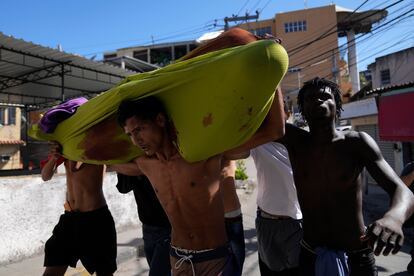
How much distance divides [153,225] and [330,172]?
143 centimetres

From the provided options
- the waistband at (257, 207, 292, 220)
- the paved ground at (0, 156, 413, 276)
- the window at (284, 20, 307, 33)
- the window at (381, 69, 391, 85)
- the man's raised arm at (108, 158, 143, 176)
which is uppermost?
the window at (284, 20, 307, 33)

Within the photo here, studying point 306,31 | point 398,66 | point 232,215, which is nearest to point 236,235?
point 232,215

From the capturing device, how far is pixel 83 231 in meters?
3.07

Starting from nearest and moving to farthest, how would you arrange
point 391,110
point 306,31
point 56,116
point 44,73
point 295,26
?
point 56,116 → point 391,110 → point 44,73 → point 306,31 → point 295,26

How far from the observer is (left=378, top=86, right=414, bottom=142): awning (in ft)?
30.1

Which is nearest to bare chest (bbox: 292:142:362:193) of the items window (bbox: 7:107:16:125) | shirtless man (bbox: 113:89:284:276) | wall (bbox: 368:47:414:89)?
shirtless man (bbox: 113:89:284:276)

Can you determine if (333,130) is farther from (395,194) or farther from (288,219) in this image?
(288,219)

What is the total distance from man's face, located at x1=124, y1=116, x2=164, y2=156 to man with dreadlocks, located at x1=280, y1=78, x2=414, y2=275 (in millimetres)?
790

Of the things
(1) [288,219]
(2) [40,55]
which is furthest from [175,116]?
(2) [40,55]

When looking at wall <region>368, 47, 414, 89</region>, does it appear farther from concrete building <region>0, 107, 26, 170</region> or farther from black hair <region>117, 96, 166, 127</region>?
concrete building <region>0, 107, 26, 170</region>

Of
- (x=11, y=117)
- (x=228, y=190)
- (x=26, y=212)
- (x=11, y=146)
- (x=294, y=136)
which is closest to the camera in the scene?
(x=294, y=136)

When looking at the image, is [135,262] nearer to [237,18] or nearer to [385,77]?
[385,77]

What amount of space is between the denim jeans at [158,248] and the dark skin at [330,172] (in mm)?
1077

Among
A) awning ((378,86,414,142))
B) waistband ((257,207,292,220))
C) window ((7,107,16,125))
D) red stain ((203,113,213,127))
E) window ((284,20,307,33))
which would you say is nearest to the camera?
red stain ((203,113,213,127))
